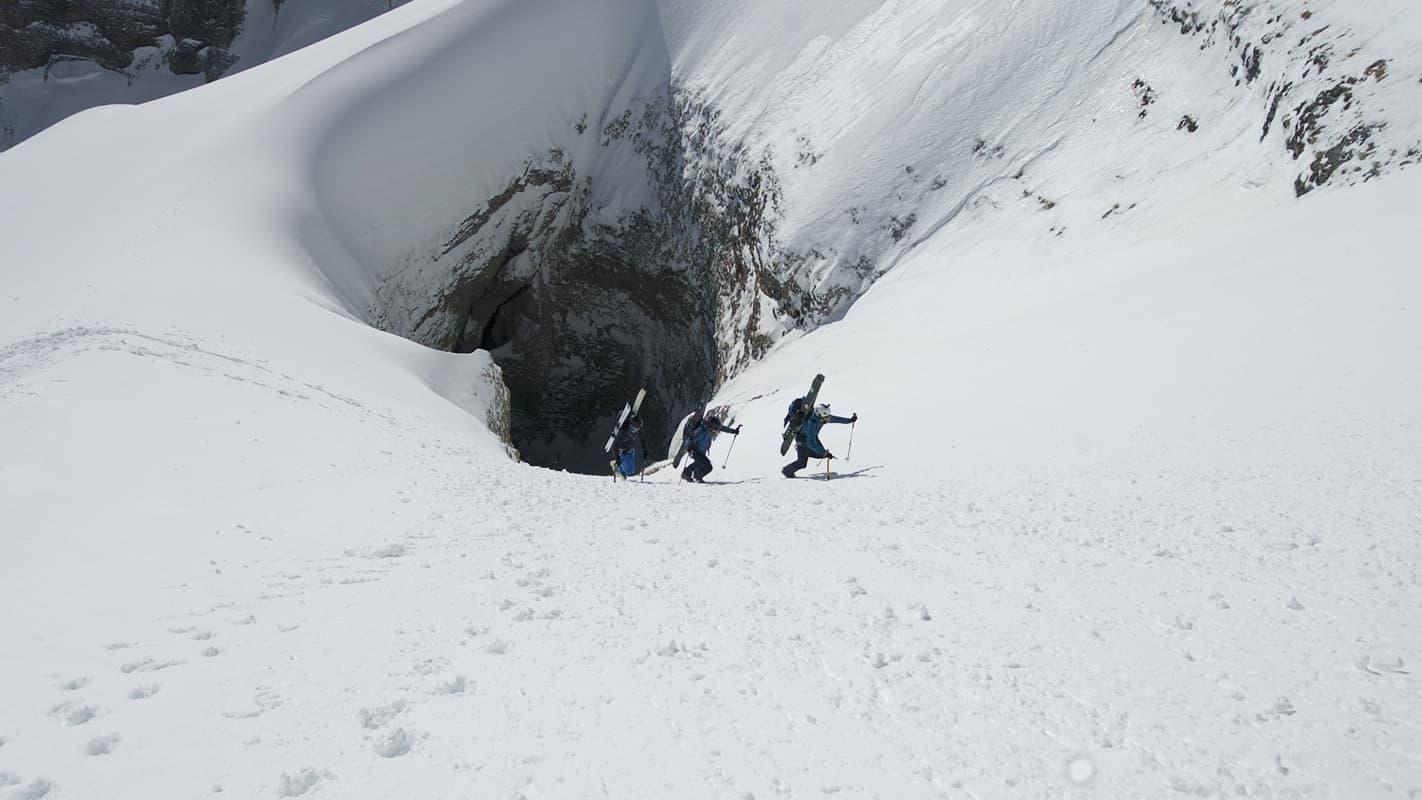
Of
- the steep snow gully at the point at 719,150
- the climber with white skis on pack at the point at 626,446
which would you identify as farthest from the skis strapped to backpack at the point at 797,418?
the steep snow gully at the point at 719,150

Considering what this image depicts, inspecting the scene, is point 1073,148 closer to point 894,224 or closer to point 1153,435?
point 894,224

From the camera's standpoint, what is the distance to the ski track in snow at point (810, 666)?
3.36m

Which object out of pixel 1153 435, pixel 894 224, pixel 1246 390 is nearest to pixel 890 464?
pixel 1153 435

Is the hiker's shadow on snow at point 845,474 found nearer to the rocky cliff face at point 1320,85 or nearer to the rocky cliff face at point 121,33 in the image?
the rocky cliff face at point 1320,85

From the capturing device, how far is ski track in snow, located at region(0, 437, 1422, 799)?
3.36 m

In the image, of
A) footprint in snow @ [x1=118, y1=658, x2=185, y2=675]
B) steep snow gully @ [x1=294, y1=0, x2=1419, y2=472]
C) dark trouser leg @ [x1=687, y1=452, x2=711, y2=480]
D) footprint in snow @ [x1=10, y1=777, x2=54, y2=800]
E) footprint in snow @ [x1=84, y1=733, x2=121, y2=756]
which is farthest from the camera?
steep snow gully @ [x1=294, y1=0, x2=1419, y2=472]

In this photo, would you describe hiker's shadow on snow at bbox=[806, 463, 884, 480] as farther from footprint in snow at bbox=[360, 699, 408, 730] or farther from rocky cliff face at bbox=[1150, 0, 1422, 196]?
rocky cliff face at bbox=[1150, 0, 1422, 196]

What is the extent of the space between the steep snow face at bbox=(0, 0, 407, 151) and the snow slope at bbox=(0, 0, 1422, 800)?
157 ft

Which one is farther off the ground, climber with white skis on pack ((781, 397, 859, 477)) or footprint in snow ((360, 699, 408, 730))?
climber with white skis on pack ((781, 397, 859, 477))

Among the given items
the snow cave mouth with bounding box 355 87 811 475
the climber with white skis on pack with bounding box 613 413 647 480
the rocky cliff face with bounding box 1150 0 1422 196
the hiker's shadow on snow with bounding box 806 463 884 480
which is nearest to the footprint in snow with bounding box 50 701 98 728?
the hiker's shadow on snow with bounding box 806 463 884 480

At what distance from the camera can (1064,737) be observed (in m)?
3.56

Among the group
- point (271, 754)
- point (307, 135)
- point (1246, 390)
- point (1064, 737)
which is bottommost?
point (271, 754)

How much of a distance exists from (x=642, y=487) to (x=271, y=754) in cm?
757

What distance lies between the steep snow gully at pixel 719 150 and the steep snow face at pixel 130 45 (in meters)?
32.8
